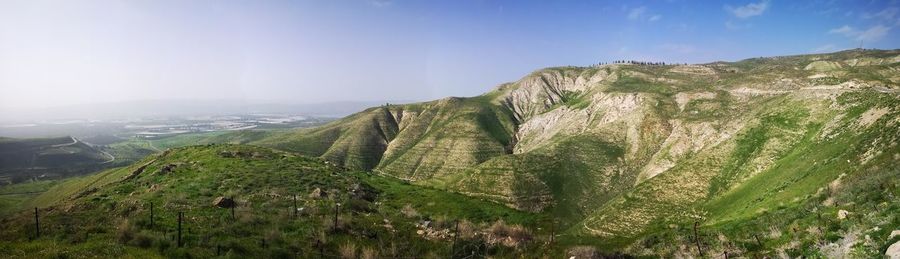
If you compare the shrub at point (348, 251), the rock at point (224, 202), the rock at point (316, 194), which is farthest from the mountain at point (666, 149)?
the rock at point (224, 202)

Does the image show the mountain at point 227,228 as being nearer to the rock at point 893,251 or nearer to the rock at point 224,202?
the rock at point 224,202

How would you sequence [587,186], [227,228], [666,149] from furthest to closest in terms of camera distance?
[587,186], [666,149], [227,228]

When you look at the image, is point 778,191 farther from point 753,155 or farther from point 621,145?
point 621,145

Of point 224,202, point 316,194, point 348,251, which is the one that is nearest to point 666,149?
point 316,194

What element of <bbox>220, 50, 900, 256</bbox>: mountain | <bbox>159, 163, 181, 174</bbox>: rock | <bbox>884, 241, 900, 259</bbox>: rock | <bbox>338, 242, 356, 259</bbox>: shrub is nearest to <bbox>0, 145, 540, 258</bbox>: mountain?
<bbox>338, 242, 356, 259</bbox>: shrub

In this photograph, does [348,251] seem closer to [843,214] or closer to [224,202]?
[224,202]

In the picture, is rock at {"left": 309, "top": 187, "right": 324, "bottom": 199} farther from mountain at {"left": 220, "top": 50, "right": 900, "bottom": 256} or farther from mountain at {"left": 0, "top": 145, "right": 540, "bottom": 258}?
mountain at {"left": 220, "top": 50, "right": 900, "bottom": 256}
